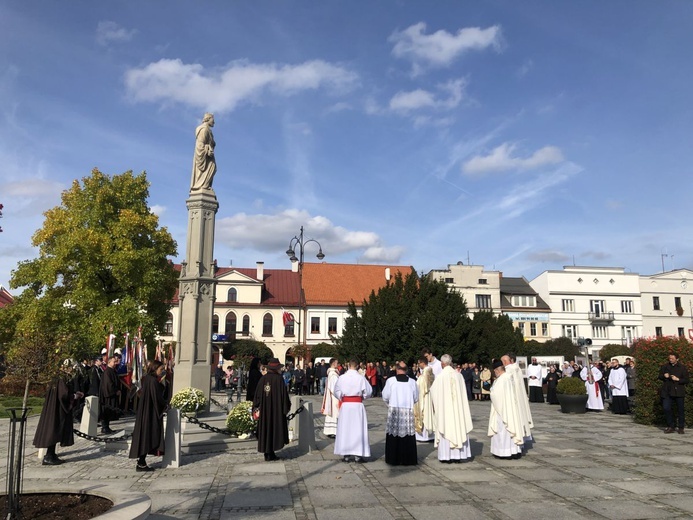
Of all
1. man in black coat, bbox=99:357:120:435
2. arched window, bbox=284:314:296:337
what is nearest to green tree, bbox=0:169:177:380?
man in black coat, bbox=99:357:120:435

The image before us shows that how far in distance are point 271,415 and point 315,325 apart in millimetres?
48069

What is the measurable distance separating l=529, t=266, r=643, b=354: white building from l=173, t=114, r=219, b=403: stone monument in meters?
56.4

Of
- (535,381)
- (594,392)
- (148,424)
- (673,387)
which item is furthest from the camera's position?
(535,381)

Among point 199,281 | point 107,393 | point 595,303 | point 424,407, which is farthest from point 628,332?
point 107,393

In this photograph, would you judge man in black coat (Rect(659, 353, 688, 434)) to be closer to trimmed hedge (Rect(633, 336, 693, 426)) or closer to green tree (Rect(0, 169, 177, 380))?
trimmed hedge (Rect(633, 336, 693, 426))

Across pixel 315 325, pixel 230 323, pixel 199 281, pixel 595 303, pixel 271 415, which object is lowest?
pixel 271 415

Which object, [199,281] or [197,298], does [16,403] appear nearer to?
[197,298]

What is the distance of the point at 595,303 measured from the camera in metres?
64.4

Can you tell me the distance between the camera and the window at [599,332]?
63656 mm

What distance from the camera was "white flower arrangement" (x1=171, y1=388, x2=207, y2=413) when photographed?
11648mm

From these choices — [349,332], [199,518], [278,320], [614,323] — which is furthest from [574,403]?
[614,323]

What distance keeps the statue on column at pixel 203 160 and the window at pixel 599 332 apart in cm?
5974

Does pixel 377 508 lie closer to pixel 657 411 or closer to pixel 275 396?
pixel 275 396

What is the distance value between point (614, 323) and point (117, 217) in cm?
5677
